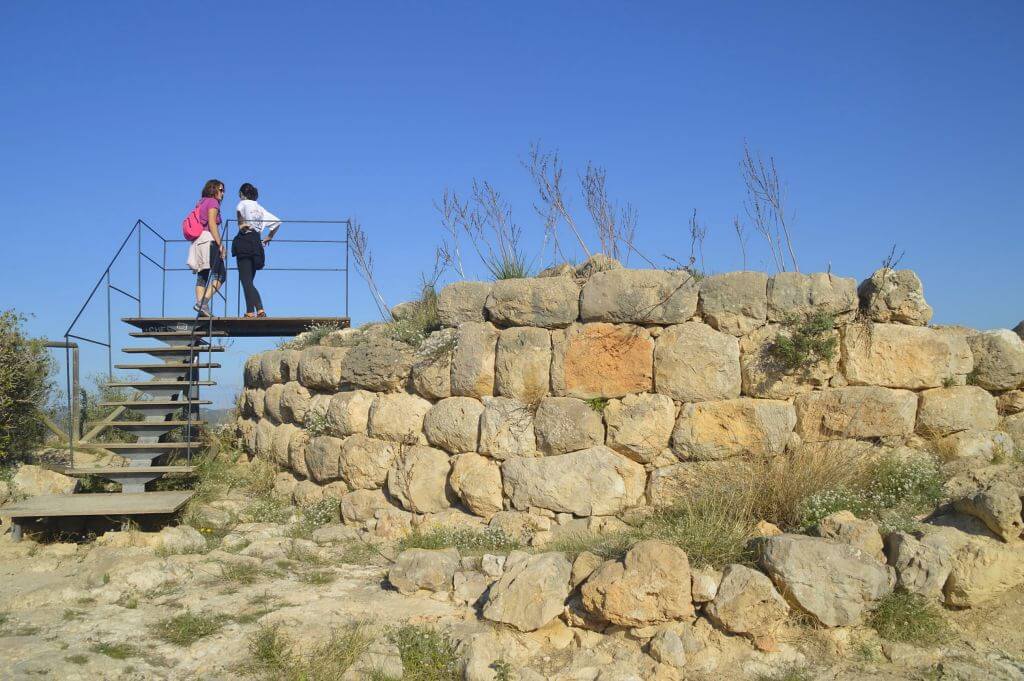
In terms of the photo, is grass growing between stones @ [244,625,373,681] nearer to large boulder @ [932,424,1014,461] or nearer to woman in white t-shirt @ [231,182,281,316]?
large boulder @ [932,424,1014,461]

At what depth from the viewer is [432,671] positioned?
467cm

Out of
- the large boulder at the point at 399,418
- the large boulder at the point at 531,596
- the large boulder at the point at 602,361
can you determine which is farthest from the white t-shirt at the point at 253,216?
the large boulder at the point at 531,596

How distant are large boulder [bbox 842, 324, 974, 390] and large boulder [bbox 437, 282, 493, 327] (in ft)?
A: 11.7

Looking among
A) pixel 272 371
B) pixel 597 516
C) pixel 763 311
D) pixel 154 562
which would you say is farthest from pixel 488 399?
pixel 272 371

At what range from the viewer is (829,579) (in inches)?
Answer: 189

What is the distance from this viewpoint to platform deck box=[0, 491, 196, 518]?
7328mm

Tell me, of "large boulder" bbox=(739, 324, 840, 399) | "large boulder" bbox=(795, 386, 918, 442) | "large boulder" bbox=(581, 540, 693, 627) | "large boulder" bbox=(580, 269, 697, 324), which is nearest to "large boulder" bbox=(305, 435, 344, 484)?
"large boulder" bbox=(580, 269, 697, 324)

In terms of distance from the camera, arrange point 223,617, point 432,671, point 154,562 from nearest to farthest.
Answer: point 432,671 → point 223,617 → point 154,562

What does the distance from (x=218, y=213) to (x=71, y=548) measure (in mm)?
4655

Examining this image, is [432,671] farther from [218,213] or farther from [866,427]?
[218,213]

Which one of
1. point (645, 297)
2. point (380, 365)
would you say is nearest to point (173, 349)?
point (380, 365)

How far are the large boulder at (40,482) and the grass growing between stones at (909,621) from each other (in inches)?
344

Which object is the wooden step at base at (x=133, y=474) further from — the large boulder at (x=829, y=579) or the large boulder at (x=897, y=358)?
the large boulder at (x=897, y=358)

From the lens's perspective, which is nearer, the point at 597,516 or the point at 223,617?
the point at 223,617
